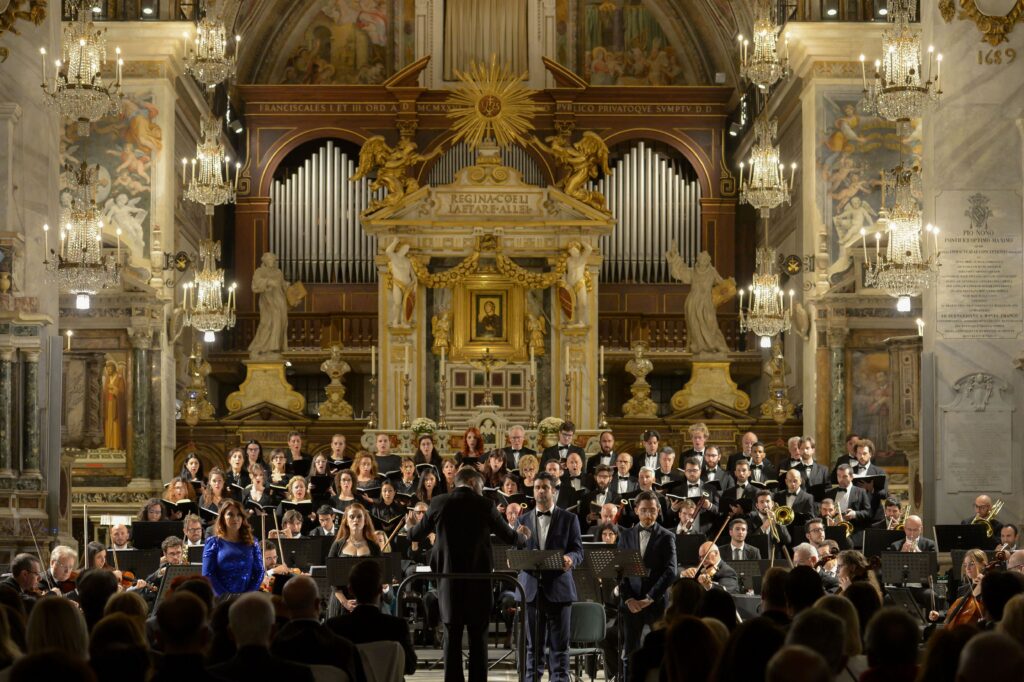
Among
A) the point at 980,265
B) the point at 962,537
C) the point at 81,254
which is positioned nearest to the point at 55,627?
the point at 962,537

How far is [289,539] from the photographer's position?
12367 millimetres

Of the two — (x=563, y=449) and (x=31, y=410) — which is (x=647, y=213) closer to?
(x=563, y=449)

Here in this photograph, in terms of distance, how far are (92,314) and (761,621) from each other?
51.6 ft

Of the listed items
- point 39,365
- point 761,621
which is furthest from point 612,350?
point 761,621

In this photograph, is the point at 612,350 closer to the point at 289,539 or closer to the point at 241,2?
the point at 241,2

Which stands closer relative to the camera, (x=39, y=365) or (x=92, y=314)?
(x=39, y=365)

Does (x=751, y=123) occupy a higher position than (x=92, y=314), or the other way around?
(x=751, y=123)

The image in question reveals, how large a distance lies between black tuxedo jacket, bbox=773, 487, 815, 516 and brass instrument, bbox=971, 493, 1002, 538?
1.30 meters

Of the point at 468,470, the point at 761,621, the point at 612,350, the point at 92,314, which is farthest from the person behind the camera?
the point at 612,350

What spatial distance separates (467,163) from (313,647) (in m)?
19.7

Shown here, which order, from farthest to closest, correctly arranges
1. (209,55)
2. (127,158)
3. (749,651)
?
(127,158) → (209,55) → (749,651)

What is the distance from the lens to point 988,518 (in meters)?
14.5

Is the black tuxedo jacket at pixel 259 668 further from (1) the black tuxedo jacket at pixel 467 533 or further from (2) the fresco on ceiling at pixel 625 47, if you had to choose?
(2) the fresco on ceiling at pixel 625 47

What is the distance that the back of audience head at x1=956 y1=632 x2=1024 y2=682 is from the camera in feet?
→ 15.7
